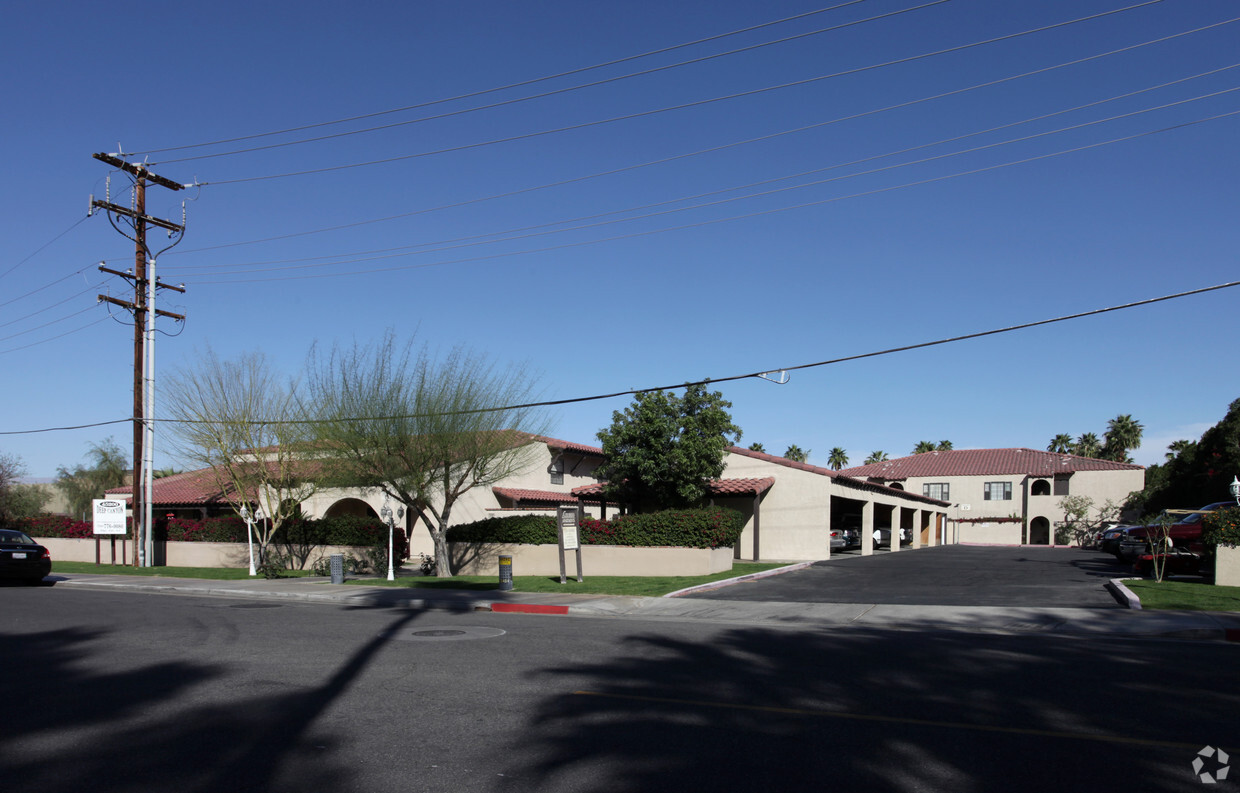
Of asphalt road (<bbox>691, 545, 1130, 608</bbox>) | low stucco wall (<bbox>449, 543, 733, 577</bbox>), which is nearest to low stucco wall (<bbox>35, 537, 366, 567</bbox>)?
low stucco wall (<bbox>449, 543, 733, 577</bbox>)

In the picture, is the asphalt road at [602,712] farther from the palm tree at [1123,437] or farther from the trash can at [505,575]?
the palm tree at [1123,437]

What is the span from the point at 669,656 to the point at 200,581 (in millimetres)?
20384

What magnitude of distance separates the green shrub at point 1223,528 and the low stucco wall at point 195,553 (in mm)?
24934

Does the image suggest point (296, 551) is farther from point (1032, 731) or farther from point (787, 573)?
point (1032, 731)

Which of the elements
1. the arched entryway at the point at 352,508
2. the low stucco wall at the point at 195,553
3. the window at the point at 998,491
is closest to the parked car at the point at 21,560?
the low stucco wall at the point at 195,553

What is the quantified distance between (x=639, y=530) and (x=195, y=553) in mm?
18879

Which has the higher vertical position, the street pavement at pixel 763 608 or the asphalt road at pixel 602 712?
the asphalt road at pixel 602 712

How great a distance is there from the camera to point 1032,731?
6895mm

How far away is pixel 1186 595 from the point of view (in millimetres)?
17531

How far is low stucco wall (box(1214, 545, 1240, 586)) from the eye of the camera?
763 inches

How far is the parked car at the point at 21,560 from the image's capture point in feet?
78.5

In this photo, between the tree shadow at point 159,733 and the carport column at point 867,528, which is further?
the carport column at point 867,528

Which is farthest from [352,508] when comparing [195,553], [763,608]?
[763,608]

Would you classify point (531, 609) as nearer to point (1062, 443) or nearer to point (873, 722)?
point (873, 722)
